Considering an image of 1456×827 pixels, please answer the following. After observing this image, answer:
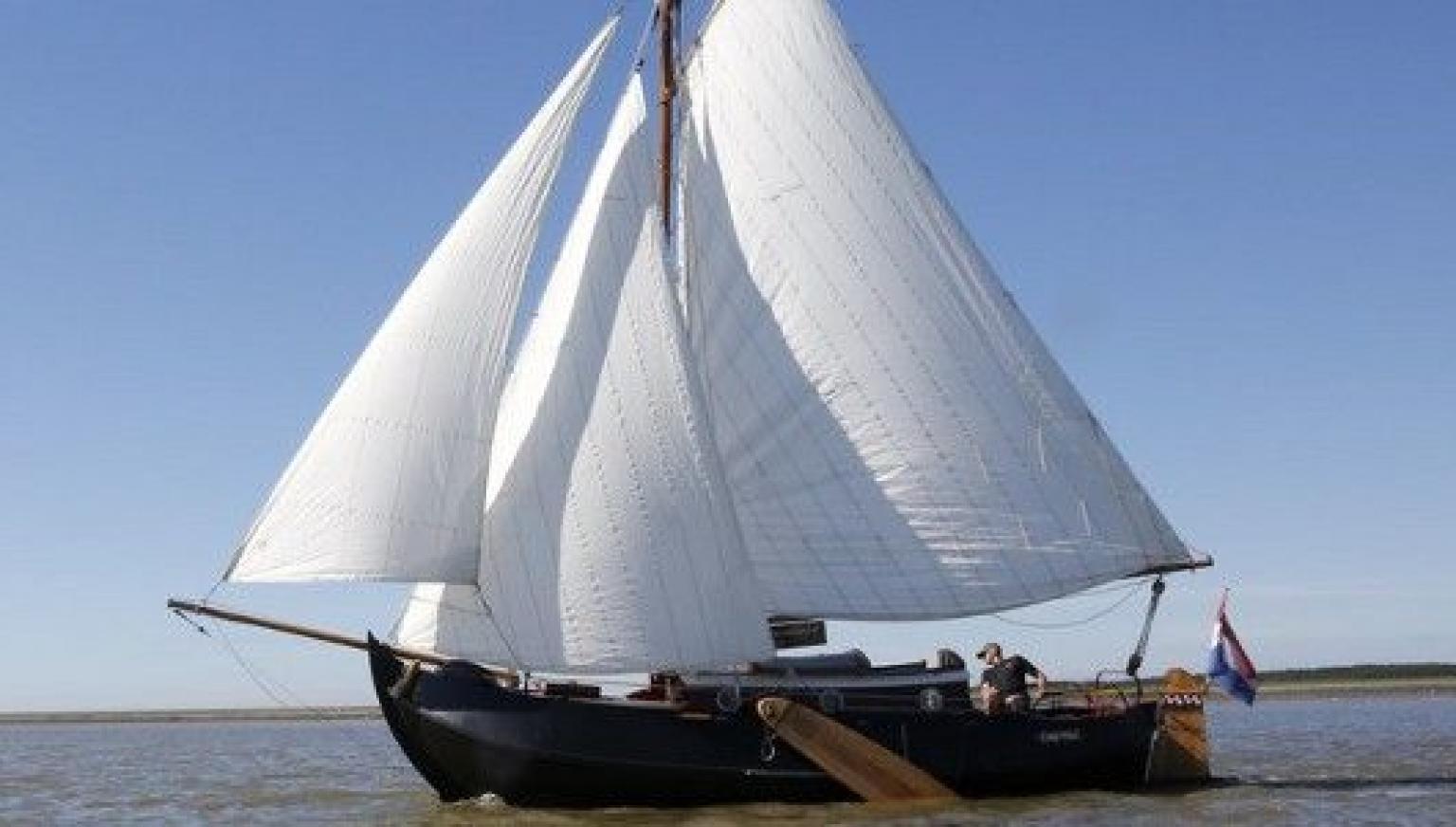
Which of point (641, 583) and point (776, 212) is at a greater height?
point (776, 212)

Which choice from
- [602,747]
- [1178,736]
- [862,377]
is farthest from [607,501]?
[1178,736]

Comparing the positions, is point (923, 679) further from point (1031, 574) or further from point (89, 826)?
point (89, 826)

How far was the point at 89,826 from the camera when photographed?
2912 cm

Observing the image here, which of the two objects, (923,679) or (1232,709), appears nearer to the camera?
(923,679)

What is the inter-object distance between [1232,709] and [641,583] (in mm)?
89149

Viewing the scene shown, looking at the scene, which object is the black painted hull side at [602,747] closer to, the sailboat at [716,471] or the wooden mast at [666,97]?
the sailboat at [716,471]

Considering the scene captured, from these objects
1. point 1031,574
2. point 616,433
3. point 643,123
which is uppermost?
point 643,123

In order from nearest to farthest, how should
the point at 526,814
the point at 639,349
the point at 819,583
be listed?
the point at 526,814 < the point at 639,349 < the point at 819,583

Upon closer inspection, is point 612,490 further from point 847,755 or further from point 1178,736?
point 1178,736

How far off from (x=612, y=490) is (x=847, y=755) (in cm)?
586

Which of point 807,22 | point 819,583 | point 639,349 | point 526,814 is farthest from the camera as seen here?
point 807,22

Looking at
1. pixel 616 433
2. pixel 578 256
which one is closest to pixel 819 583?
pixel 616 433

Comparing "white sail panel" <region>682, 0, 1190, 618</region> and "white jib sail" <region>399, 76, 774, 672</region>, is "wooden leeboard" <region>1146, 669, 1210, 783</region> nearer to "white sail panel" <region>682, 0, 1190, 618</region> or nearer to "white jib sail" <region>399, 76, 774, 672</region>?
"white sail panel" <region>682, 0, 1190, 618</region>

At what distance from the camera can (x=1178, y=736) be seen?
32344 millimetres
